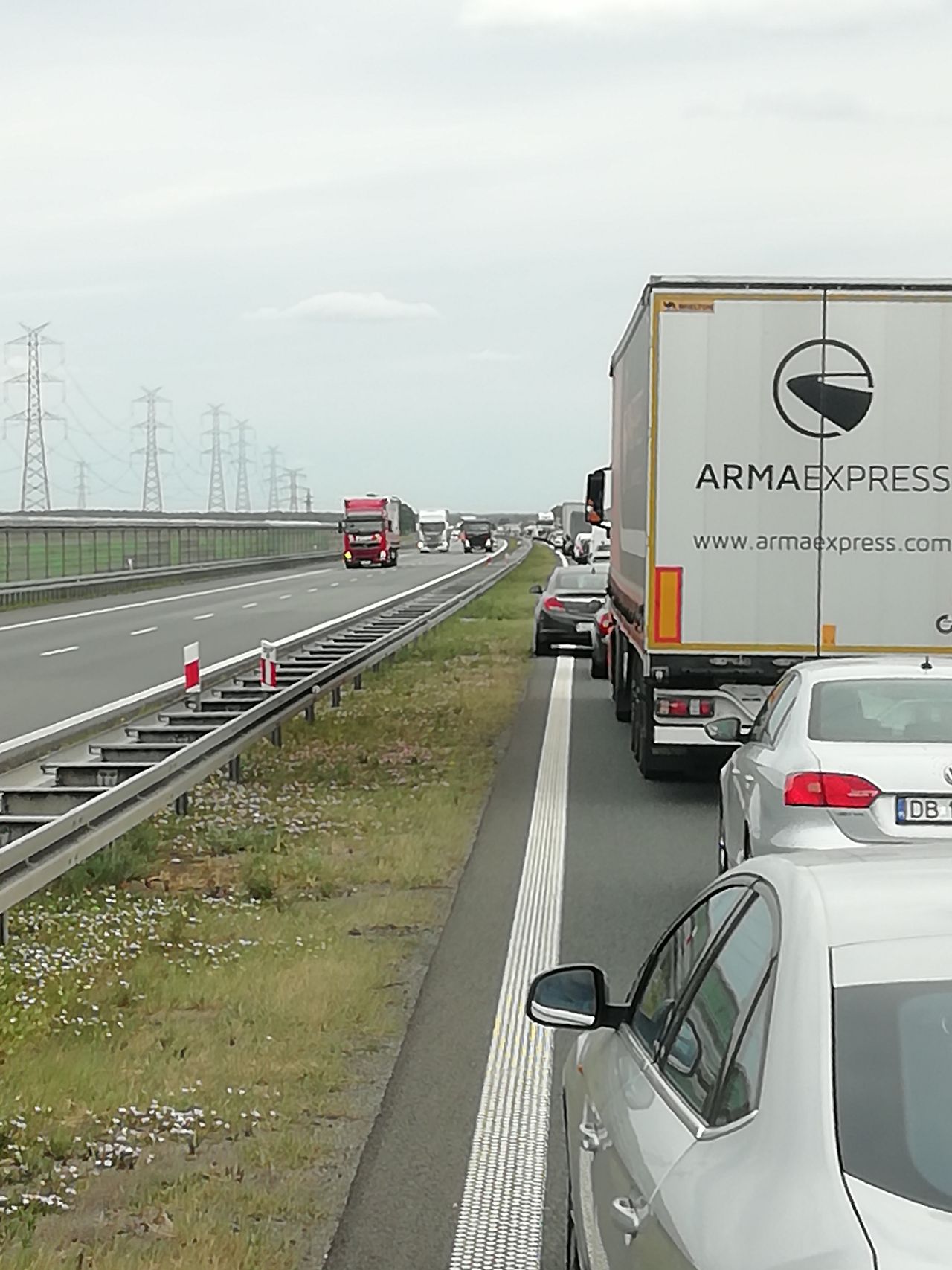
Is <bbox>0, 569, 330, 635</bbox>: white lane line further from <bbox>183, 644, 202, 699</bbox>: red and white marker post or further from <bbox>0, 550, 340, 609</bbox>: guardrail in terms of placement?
<bbox>183, 644, 202, 699</bbox>: red and white marker post

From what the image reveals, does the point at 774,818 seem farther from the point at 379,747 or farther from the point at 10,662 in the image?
the point at 10,662

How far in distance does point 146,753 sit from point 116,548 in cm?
5368

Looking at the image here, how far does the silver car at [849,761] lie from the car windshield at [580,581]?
2108cm

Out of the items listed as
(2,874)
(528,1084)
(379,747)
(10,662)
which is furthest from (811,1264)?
(10,662)

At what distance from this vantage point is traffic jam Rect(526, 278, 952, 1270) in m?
3.00

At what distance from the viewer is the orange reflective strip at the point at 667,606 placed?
15273 mm

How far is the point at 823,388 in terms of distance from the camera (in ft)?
49.7

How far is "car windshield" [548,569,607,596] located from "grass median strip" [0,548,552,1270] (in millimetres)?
15664

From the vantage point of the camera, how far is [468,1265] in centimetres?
548

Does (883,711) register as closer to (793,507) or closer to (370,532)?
(793,507)

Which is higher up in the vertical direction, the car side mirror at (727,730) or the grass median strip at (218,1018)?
the car side mirror at (727,730)

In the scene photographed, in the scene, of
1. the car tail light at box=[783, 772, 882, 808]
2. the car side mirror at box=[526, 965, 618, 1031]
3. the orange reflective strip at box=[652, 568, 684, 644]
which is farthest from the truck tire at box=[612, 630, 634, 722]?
the car side mirror at box=[526, 965, 618, 1031]

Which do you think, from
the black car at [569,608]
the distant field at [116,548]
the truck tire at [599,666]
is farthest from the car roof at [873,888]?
the distant field at [116,548]

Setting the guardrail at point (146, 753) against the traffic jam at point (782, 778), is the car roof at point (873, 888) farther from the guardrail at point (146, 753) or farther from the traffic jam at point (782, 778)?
the guardrail at point (146, 753)
